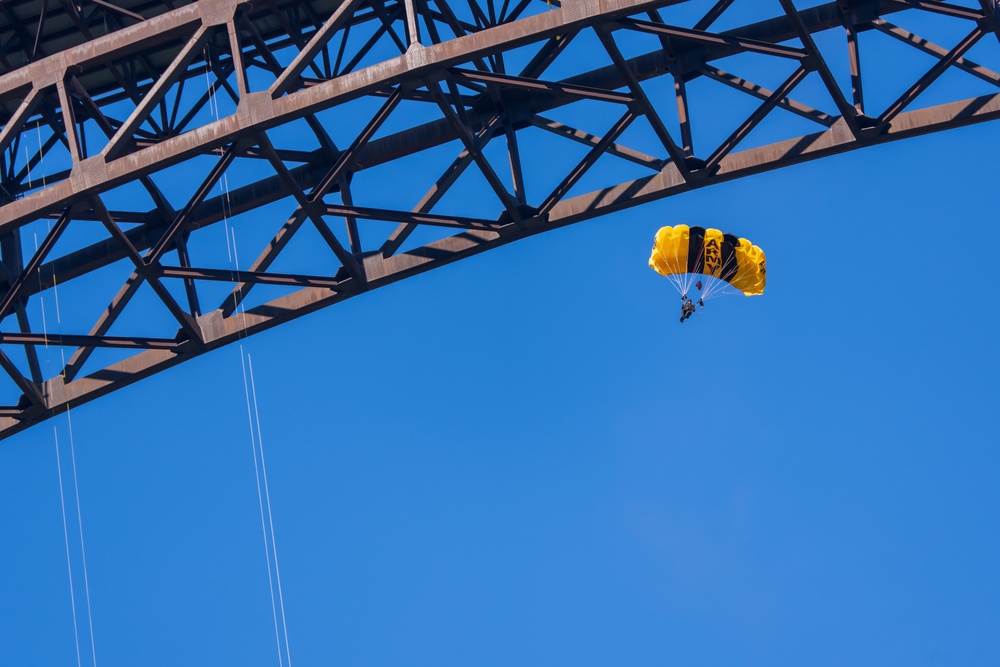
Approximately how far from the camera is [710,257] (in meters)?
22.4

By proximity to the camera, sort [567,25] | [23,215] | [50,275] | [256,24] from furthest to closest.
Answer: [256,24] < [50,275] < [23,215] < [567,25]

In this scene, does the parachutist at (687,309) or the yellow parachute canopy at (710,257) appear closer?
the yellow parachute canopy at (710,257)

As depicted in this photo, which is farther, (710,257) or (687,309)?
(687,309)

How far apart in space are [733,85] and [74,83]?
7.31 m

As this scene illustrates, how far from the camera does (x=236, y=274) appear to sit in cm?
1881

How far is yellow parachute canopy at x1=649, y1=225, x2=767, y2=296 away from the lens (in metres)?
22.3

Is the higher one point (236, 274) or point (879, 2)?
point (879, 2)

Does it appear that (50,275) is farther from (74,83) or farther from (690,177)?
(690,177)

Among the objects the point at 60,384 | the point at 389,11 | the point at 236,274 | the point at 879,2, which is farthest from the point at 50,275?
the point at 879,2

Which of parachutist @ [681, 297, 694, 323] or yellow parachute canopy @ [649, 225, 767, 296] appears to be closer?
yellow parachute canopy @ [649, 225, 767, 296]

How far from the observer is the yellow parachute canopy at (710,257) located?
2230cm

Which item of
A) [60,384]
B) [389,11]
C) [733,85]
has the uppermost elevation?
[389,11]

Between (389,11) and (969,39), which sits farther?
(389,11)

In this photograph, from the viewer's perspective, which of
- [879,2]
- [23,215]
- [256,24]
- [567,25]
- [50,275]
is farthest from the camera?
→ [256,24]
